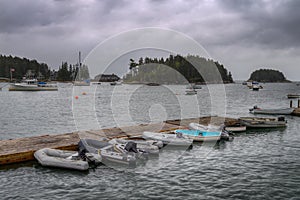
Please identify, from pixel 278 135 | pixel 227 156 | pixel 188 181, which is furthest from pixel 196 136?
pixel 278 135

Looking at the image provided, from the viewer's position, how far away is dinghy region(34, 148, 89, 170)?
15398mm

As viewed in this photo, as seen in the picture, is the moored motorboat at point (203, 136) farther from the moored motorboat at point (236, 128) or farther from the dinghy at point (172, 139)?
the moored motorboat at point (236, 128)

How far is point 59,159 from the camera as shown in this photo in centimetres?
1576

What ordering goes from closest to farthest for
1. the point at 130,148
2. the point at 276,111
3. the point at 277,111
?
the point at 130,148 → the point at 277,111 → the point at 276,111

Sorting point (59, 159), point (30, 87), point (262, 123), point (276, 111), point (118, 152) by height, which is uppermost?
point (30, 87)

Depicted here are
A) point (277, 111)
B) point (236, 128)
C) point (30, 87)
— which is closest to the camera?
point (236, 128)

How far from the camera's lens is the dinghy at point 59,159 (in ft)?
50.5

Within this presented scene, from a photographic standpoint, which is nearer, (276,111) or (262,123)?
(262,123)

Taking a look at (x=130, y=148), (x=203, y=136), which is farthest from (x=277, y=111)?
(x=130, y=148)

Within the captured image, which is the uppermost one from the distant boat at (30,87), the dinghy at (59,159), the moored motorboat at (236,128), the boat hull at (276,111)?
the distant boat at (30,87)

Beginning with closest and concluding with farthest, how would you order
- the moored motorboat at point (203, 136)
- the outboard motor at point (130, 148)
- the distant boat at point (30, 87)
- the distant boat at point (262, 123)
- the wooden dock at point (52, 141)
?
the wooden dock at point (52, 141) < the outboard motor at point (130, 148) < the moored motorboat at point (203, 136) < the distant boat at point (262, 123) < the distant boat at point (30, 87)

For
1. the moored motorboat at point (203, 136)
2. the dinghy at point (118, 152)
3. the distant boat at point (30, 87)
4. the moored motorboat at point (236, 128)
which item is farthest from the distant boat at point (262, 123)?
the distant boat at point (30, 87)

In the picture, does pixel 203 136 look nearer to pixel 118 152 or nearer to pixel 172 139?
pixel 172 139

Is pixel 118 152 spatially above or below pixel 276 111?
below
